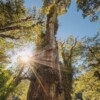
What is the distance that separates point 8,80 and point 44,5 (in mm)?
8556

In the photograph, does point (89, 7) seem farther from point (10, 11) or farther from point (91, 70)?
point (91, 70)

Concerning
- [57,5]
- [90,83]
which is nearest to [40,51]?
[57,5]

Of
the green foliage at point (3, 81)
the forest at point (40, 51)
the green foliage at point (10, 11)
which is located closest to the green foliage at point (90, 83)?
the forest at point (40, 51)

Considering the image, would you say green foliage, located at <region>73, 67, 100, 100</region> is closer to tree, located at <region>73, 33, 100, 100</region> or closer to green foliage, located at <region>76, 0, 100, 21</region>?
tree, located at <region>73, 33, 100, 100</region>

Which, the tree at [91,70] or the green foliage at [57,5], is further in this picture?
the tree at [91,70]

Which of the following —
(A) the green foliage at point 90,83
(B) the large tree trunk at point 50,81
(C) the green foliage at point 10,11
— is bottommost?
(B) the large tree trunk at point 50,81

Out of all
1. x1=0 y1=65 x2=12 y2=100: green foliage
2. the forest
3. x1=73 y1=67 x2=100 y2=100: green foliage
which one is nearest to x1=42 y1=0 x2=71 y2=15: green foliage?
the forest

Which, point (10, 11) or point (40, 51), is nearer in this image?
point (10, 11)

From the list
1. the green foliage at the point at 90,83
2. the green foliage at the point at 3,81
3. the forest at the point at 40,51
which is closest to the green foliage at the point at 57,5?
the forest at the point at 40,51

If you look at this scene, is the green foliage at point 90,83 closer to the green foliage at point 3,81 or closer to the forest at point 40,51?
the forest at point 40,51

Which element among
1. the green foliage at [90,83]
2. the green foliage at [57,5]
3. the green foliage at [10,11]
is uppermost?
the green foliage at [57,5]

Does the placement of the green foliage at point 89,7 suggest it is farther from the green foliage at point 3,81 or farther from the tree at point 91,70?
the tree at point 91,70

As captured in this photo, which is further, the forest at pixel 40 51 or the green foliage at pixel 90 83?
the green foliage at pixel 90 83

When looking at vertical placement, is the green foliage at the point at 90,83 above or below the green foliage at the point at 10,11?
below
